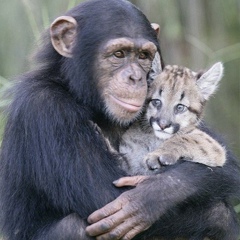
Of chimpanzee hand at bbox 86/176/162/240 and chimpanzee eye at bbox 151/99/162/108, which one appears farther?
chimpanzee eye at bbox 151/99/162/108

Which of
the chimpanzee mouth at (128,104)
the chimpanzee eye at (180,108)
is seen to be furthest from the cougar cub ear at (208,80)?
the chimpanzee mouth at (128,104)

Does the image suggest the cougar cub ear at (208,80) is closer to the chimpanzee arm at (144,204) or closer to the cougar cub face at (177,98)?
the cougar cub face at (177,98)

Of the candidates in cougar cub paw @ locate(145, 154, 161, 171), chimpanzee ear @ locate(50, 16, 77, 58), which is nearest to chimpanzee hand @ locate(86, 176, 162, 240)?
cougar cub paw @ locate(145, 154, 161, 171)

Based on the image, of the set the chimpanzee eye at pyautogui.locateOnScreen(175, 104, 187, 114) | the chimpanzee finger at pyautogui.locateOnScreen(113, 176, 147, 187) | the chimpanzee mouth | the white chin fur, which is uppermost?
the chimpanzee mouth

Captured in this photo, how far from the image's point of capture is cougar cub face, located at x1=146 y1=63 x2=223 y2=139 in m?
5.20

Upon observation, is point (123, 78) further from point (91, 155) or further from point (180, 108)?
point (91, 155)

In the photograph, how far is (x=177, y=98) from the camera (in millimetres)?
5258

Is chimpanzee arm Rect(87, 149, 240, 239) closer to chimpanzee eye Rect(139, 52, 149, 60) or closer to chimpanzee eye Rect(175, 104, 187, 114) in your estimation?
chimpanzee eye Rect(175, 104, 187, 114)

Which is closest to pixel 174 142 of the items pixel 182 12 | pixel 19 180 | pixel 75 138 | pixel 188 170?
pixel 188 170

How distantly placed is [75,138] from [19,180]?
492 mm

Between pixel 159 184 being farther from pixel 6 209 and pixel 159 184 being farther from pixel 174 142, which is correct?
pixel 6 209

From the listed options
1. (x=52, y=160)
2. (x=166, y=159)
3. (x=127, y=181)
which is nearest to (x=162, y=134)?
(x=166, y=159)

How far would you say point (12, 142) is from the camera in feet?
17.1

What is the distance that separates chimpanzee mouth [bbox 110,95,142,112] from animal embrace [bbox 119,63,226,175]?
116mm
